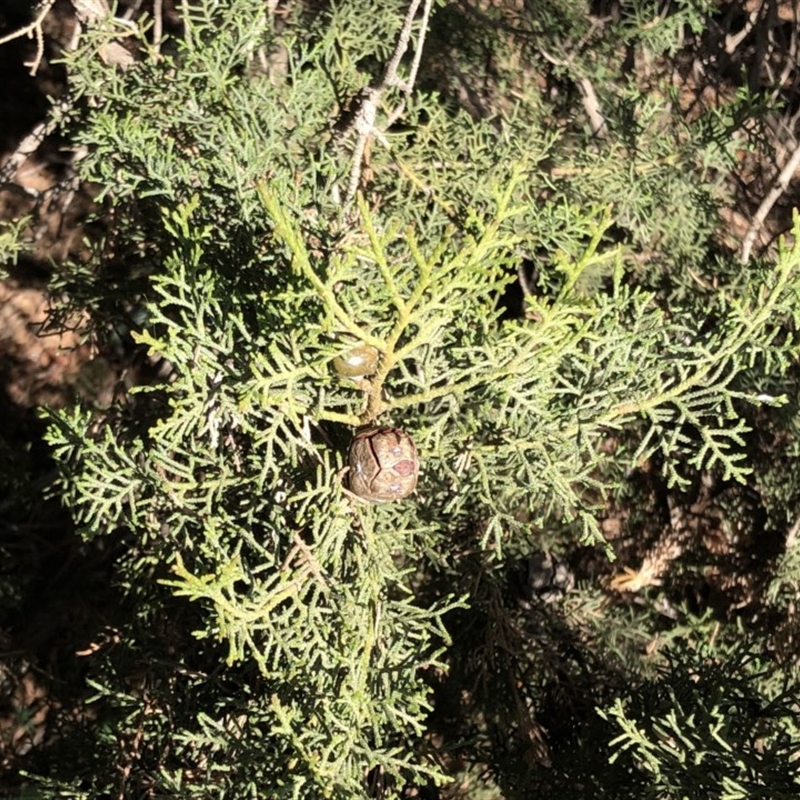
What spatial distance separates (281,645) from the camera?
1.99 metres

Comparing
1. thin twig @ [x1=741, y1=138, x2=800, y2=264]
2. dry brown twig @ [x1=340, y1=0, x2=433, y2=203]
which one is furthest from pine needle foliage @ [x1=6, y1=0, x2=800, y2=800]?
thin twig @ [x1=741, y1=138, x2=800, y2=264]

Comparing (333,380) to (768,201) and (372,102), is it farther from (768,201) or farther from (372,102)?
(768,201)

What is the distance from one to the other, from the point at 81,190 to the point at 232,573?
419cm

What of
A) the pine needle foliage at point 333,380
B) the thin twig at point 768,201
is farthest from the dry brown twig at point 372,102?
the thin twig at point 768,201

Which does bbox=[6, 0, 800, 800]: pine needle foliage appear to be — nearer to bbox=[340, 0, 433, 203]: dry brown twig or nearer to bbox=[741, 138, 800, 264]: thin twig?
bbox=[340, 0, 433, 203]: dry brown twig

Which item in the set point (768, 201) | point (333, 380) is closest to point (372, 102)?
point (333, 380)

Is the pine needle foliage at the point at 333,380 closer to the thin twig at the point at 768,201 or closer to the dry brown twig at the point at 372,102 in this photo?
the dry brown twig at the point at 372,102

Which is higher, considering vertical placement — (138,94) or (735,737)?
(138,94)

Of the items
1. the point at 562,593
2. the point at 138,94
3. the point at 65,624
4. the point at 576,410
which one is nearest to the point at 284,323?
the point at 576,410

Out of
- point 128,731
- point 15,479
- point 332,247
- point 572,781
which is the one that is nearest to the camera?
point 332,247

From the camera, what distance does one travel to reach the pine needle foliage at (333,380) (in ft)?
5.95

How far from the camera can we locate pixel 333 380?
6.27ft

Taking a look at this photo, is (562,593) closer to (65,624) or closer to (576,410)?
(576,410)

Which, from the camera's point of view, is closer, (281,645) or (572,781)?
(281,645)
